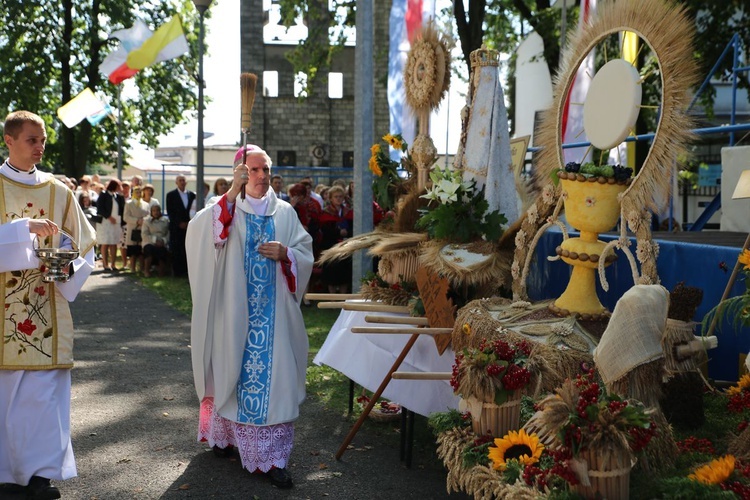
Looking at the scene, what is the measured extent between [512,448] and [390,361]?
2423mm

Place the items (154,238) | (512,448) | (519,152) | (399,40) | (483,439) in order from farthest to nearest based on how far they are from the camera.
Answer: (154,238), (399,40), (519,152), (483,439), (512,448)

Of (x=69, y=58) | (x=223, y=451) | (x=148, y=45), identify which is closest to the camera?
(x=223, y=451)

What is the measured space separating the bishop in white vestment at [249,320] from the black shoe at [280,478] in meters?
0.01

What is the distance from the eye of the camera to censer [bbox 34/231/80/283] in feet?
16.3

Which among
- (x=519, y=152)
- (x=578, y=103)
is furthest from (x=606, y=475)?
(x=519, y=152)

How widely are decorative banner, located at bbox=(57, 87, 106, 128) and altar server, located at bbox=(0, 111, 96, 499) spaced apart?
50.5ft

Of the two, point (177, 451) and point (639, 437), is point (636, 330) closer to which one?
point (639, 437)

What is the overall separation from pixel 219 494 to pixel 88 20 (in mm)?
29141

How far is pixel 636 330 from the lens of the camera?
3.40m

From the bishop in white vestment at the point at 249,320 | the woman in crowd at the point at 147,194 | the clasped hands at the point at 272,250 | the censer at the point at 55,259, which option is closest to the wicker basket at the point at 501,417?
the bishop in white vestment at the point at 249,320

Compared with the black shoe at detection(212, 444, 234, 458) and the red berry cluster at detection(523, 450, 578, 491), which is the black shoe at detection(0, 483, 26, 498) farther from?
the red berry cluster at detection(523, 450, 578, 491)

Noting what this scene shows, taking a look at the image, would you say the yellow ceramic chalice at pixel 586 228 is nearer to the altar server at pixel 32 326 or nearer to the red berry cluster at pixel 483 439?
the red berry cluster at pixel 483 439

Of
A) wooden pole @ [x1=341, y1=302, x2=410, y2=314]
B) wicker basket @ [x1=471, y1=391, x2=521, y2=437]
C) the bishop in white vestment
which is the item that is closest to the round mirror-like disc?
wicker basket @ [x1=471, y1=391, x2=521, y2=437]

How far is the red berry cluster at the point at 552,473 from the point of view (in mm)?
3105
